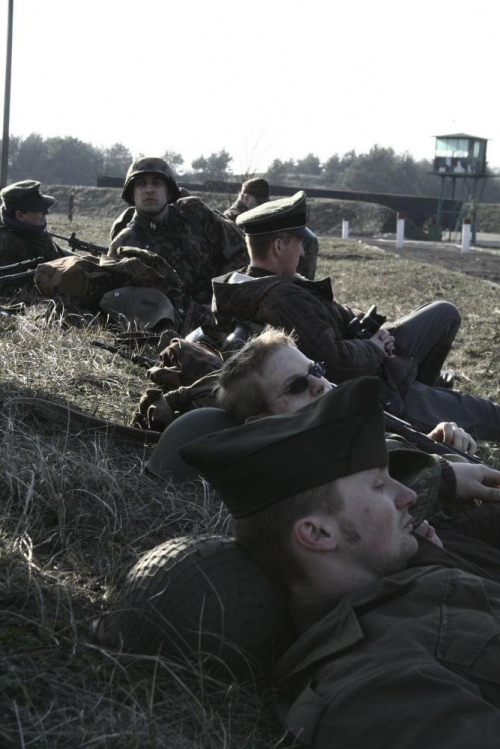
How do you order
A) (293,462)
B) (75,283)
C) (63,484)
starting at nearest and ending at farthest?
1. (293,462)
2. (63,484)
3. (75,283)

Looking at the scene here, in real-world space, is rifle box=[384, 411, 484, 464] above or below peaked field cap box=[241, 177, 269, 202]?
below

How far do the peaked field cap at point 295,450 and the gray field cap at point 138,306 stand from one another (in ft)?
16.1

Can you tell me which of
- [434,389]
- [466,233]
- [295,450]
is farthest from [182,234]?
[466,233]

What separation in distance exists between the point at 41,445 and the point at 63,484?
66 cm

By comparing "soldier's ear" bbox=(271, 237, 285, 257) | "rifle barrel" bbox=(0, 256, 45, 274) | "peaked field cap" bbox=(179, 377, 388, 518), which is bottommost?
"rifle barrel" bbox=(0, 256, 45, 274)

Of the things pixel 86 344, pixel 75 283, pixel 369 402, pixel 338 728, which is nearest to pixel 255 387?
pixel 369 402

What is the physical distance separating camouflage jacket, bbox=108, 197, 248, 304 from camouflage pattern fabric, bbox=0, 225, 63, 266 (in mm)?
971

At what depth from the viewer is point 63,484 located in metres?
3.75

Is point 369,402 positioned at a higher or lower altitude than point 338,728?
higher

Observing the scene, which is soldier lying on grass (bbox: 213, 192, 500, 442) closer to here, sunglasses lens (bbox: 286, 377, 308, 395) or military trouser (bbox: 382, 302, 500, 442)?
military trouser (bbox: 382, 302, 500, 442)

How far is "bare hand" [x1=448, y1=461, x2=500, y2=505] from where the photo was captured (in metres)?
3.63

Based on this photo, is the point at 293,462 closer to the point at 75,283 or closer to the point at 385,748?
the point at 385,748

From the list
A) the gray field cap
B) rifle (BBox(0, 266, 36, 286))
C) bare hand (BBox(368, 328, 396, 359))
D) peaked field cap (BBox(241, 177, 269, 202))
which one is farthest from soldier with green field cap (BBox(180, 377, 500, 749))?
peaked field cap (BBox(241, 177, 269, 202))

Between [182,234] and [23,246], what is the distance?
1644mm
